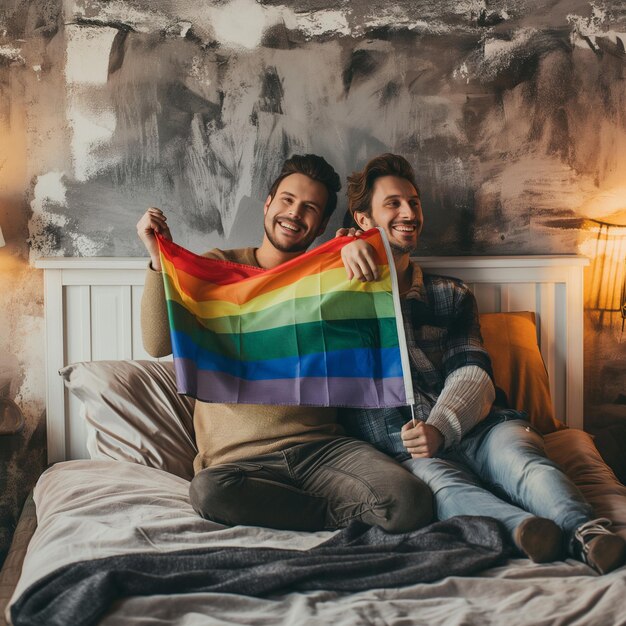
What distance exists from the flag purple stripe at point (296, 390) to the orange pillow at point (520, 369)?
2.05 ft

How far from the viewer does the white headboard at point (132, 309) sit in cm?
240

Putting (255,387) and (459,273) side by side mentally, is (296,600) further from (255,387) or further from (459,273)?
(459,273)

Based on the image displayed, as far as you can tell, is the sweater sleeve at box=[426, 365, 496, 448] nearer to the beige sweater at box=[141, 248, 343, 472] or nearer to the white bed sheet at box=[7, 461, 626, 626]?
the beige sweater at box=[141, 248, 343, 472]

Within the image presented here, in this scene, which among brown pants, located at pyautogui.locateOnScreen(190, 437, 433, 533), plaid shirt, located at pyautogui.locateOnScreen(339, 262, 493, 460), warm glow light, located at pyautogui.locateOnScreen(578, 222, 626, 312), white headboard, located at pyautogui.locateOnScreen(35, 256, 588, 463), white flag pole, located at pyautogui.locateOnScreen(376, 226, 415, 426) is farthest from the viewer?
warm glow light, located at pyautogui.locateOnScreen(578, 222, 626, 312)

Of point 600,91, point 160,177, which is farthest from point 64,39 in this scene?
point 600,91

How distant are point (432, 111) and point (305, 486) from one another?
4.76ft

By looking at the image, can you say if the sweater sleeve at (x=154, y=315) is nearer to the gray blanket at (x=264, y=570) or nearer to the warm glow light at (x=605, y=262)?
the gray blanket at (x=264, y=570)

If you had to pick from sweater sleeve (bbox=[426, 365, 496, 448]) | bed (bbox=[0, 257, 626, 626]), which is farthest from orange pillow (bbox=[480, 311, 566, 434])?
sweater sleeve (bbox=[426, 365, 496, 448])

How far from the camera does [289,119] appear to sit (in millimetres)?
2514

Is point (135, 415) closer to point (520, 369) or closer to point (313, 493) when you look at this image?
point (313, 493)

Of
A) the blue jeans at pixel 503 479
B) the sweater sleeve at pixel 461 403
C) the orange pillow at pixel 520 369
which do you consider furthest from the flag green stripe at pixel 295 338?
the orange pillow at pixel 520 369

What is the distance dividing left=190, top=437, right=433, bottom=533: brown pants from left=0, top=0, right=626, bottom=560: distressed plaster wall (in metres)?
1.01

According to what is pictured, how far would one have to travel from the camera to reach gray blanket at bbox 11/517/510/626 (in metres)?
1.21

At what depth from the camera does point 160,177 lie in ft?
8.20
